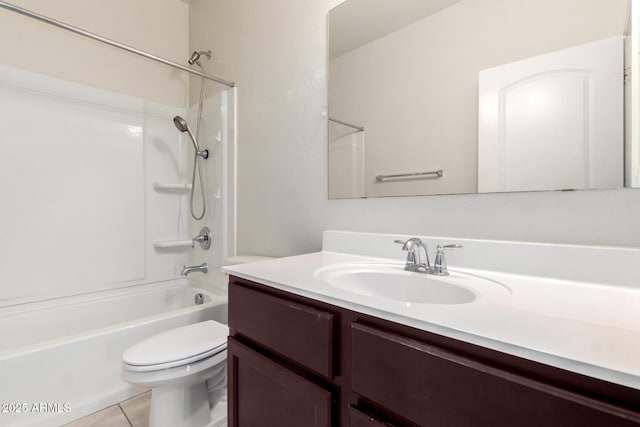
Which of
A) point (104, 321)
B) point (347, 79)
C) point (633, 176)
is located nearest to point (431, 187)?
point (633, 176)

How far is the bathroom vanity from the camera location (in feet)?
1.33

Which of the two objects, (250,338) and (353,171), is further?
(353,171)

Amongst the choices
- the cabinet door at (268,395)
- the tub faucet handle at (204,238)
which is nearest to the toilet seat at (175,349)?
the cabinet door at (268,395)

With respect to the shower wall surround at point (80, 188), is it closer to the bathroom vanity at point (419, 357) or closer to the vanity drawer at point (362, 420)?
the bathroom vanity at point (419, 357)

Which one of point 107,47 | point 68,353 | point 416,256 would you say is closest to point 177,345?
point 68,353

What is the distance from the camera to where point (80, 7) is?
1.90 m

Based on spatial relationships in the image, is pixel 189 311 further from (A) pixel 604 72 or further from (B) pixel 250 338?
(A) pixel 604 72

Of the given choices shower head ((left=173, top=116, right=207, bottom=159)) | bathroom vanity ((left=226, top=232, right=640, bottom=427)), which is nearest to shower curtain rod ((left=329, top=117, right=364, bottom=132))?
bathroom vanity ((left=226, top=232, right=640, bottom=427))

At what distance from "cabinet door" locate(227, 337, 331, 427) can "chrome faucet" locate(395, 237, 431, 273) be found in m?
0.48

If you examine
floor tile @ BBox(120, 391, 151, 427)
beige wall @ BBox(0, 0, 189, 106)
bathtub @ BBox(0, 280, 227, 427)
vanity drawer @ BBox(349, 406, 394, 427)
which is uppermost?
beige wall @ BBox(0, 0, 189, 106)

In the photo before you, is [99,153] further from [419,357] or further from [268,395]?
[419,357]

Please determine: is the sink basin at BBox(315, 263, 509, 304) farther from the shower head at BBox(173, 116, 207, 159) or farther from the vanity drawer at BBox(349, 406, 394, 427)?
the shower head at BBox(173, 116, 207, 159)

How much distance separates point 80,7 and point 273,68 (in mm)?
1417

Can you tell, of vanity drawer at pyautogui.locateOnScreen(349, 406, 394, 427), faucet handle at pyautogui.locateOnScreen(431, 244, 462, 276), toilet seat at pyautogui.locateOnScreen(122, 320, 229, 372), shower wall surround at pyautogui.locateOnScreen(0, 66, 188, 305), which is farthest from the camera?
shower wall surround at pyautogui.locateOnScreen(0, 66, 188, 305)
